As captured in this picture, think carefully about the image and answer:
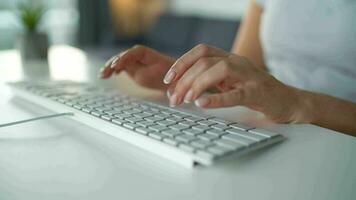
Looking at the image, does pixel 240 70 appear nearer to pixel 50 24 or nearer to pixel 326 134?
pixel 326 134

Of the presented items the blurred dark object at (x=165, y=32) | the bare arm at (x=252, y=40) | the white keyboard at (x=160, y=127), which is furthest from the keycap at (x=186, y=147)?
the blurred dark object at (x=165, y=32)

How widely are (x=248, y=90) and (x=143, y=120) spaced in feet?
0.49

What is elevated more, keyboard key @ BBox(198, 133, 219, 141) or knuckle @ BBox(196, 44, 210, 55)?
knuckle @ BBox(196, 44, 210, 55)

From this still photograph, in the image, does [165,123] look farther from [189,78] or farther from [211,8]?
[211,8]

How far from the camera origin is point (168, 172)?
Result: 1.28 ft

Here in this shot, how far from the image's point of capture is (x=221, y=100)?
49 centimetres

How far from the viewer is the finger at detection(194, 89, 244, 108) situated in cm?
48

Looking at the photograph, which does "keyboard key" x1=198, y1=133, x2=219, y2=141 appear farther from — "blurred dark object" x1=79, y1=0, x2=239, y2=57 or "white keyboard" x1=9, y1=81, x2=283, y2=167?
"blurred dark object" x1=79, y1=0, x2=239, y2=57

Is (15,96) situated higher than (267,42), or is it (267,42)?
(267,42)

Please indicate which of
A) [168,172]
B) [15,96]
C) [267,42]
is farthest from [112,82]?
[168,172]

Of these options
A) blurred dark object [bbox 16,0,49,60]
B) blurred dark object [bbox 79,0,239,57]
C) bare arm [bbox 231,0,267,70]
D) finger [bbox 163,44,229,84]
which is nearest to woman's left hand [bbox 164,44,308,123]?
finger [bbox 163,44,229,84]

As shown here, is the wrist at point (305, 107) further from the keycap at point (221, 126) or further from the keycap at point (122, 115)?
the keycap at point (122, 115)

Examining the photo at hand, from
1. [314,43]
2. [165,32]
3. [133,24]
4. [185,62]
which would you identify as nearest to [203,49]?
[185,62]

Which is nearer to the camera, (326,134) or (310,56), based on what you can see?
(326,134)
